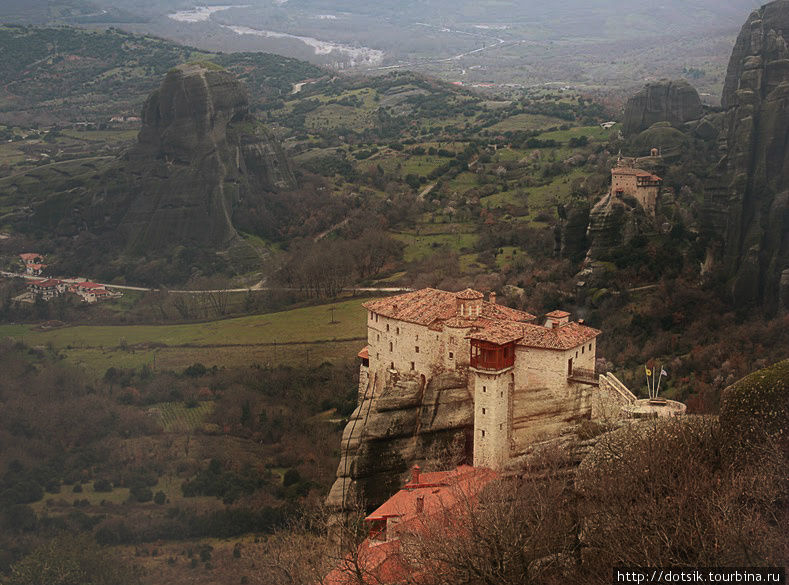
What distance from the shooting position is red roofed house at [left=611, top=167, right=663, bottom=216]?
2603 inches

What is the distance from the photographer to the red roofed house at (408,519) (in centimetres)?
2803

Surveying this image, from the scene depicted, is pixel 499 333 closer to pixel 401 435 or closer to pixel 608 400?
pixel 608 400

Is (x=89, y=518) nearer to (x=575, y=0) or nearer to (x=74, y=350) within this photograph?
(x=74, y=350)

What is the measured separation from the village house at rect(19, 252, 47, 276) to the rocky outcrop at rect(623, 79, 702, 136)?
5557cm

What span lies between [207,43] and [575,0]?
68.4 meters

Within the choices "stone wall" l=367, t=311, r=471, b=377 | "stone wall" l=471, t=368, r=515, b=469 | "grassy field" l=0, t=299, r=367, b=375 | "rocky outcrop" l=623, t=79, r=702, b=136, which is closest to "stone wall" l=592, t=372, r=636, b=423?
"stone wall" l=471, t=368, r=515, b=469

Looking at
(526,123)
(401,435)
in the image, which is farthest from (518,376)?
(526,123)

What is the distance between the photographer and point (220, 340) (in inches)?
2675

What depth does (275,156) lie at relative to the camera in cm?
10719

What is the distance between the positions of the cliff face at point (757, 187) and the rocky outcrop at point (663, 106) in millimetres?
21722

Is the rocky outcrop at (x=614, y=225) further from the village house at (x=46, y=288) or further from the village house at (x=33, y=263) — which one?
the village house at (x=33, y=263)

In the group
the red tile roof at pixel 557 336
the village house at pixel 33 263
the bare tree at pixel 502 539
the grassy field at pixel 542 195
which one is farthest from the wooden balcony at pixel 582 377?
the village house at pixel 33 263

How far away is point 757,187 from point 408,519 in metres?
36.9

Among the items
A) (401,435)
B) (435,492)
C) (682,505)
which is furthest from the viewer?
(401,435)
